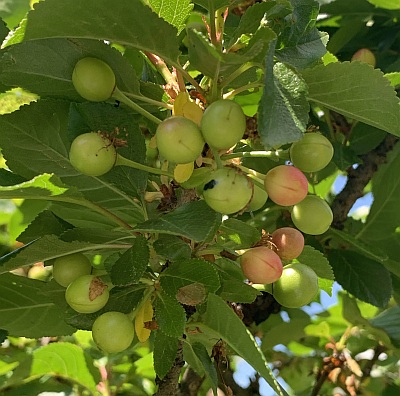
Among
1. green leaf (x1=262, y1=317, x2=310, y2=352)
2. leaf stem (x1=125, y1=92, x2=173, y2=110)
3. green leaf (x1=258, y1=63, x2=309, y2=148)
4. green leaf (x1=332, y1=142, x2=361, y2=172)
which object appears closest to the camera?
green leaf (x1=258, y1=63, x2=309, y2=148)

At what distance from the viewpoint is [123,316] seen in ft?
3.91

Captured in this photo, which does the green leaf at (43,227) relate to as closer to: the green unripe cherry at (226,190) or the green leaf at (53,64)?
the green leaf at (53,64)

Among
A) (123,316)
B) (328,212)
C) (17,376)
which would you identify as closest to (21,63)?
(123,316)

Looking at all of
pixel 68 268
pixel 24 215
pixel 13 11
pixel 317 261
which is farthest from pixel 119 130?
pixel 13 11

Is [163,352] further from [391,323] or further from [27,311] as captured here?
[391,323]

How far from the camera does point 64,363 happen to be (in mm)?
1971

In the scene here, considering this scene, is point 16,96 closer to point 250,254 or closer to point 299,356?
point 250,254

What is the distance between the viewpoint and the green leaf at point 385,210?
2291 mm

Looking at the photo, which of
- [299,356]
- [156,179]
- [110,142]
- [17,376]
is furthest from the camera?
[299,356]

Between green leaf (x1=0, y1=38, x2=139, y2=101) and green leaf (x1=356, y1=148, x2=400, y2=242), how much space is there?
1.31 m

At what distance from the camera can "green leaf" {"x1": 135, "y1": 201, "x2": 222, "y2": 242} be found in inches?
40.8

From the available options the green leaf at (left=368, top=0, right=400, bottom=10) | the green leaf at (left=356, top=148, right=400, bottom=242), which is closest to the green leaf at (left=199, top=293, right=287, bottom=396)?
the green leaf at (left=356, top=148, right=400, bottom=242)

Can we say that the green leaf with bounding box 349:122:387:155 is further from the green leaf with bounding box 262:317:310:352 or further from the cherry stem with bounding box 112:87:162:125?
the cherry stem with bounding box 112:87:162:125

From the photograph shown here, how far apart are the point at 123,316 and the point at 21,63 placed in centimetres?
49
